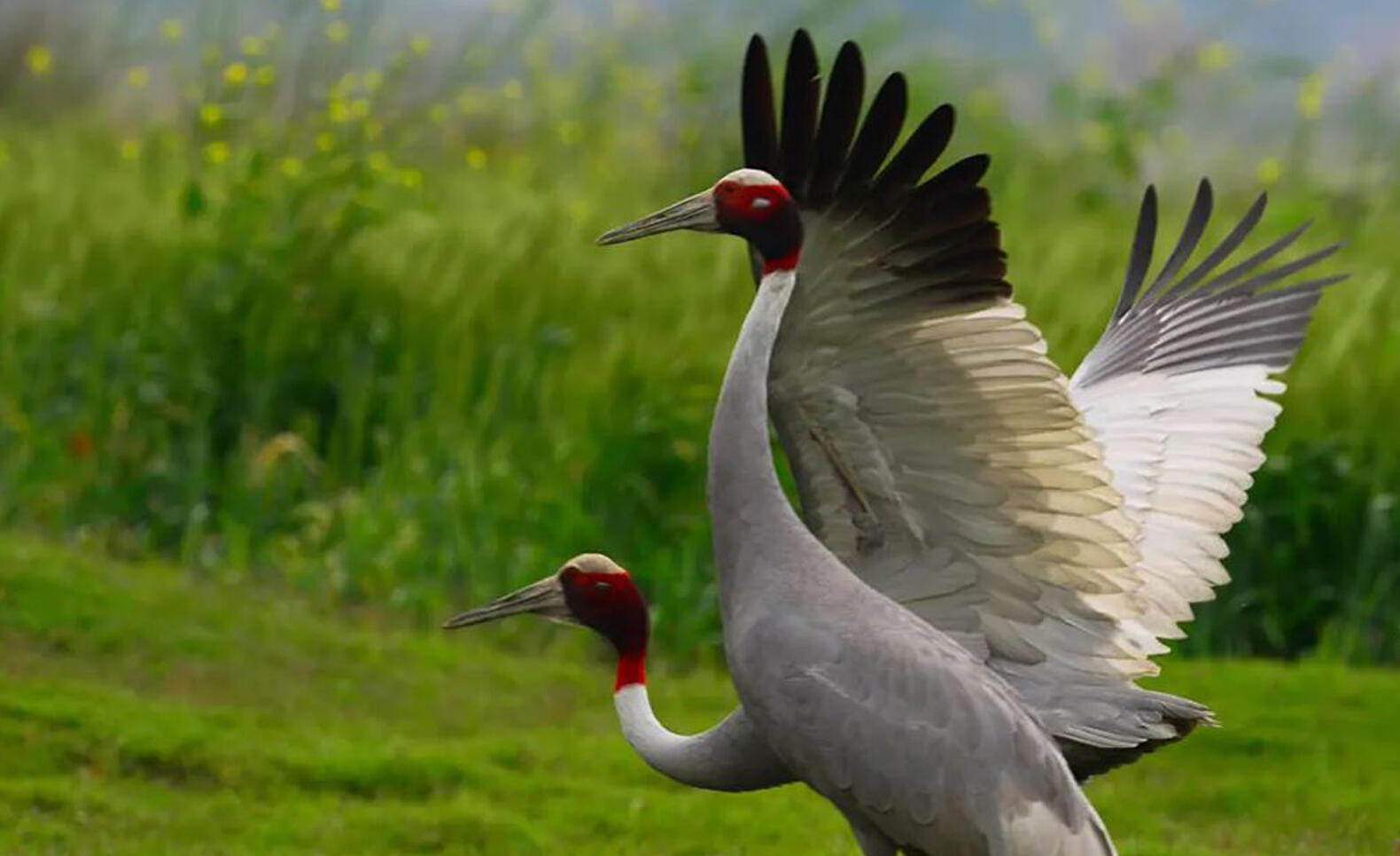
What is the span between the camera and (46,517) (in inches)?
404

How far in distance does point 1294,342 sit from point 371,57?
6.57 metres

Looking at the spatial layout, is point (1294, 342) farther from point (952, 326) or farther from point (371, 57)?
point (371, 57)

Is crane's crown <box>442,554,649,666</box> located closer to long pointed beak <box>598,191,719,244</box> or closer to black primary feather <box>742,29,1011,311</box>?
long pointed beak <box>598,191,719,244</box>

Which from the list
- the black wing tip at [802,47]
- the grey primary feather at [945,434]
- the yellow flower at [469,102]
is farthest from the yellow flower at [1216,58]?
the black wing tip at [802,47]

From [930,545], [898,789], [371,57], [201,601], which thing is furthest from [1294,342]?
[371,57]

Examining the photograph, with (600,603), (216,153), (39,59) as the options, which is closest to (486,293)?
(216,153)

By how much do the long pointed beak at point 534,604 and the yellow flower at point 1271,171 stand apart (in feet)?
28.7

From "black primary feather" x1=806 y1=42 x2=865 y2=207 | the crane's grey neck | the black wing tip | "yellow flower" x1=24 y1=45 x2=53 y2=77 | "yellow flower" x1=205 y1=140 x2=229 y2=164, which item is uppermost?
"yellow flower" x1=24 y1=45 x2=53 y2=77

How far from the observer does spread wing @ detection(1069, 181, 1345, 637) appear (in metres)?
6.38

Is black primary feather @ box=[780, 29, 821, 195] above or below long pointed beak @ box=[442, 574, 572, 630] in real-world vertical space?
above

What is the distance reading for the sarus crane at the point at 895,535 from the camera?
5.22 meters

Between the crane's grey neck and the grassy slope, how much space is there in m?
1.19

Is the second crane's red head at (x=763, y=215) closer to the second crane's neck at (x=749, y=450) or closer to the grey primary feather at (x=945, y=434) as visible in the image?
the second crane's neck at (x=749, y=450)

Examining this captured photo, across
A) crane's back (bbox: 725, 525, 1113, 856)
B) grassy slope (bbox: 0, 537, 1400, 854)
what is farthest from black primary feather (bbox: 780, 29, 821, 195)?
grassy slope (bbox: 0, 537, 1400, 854)
